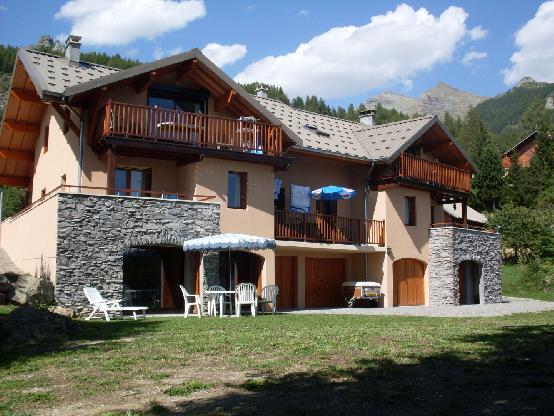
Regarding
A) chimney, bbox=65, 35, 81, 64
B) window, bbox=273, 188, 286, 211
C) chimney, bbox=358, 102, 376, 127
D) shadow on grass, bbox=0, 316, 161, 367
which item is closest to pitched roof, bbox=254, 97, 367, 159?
window, bbox=273, 188, 286, 211

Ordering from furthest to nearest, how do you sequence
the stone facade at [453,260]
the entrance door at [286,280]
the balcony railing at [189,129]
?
1. the stone facade at [453,260]
2. the entrance door at [286,280]
3. the balcony railing at [189,129]

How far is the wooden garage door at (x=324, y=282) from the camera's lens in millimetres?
24078

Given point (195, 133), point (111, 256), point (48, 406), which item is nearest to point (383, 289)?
point (195, 133)

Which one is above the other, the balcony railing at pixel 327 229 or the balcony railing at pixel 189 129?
the balcony railing at pixel 189 129

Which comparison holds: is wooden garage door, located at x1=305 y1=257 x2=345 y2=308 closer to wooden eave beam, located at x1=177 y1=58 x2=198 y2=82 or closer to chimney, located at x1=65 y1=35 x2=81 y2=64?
wooden eave beam, located at x1=177 y1=58 x2=198 y2=82

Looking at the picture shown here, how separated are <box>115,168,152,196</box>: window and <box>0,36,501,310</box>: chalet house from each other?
0.04 m

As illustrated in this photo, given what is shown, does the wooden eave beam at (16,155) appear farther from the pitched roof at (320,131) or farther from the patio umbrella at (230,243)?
the patio umbrella at (230,243)

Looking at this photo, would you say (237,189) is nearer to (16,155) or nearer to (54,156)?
(54,156)

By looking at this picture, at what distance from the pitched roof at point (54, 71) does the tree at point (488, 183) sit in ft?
108

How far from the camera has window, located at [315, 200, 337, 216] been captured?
24.8 m

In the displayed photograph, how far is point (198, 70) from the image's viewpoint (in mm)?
20188

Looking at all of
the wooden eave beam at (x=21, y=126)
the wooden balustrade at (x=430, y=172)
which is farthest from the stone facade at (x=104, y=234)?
the wooden balustrade at (x=430, y=172)

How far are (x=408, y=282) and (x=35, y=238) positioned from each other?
14456 mm

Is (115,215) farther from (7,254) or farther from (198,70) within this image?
(7,254)
